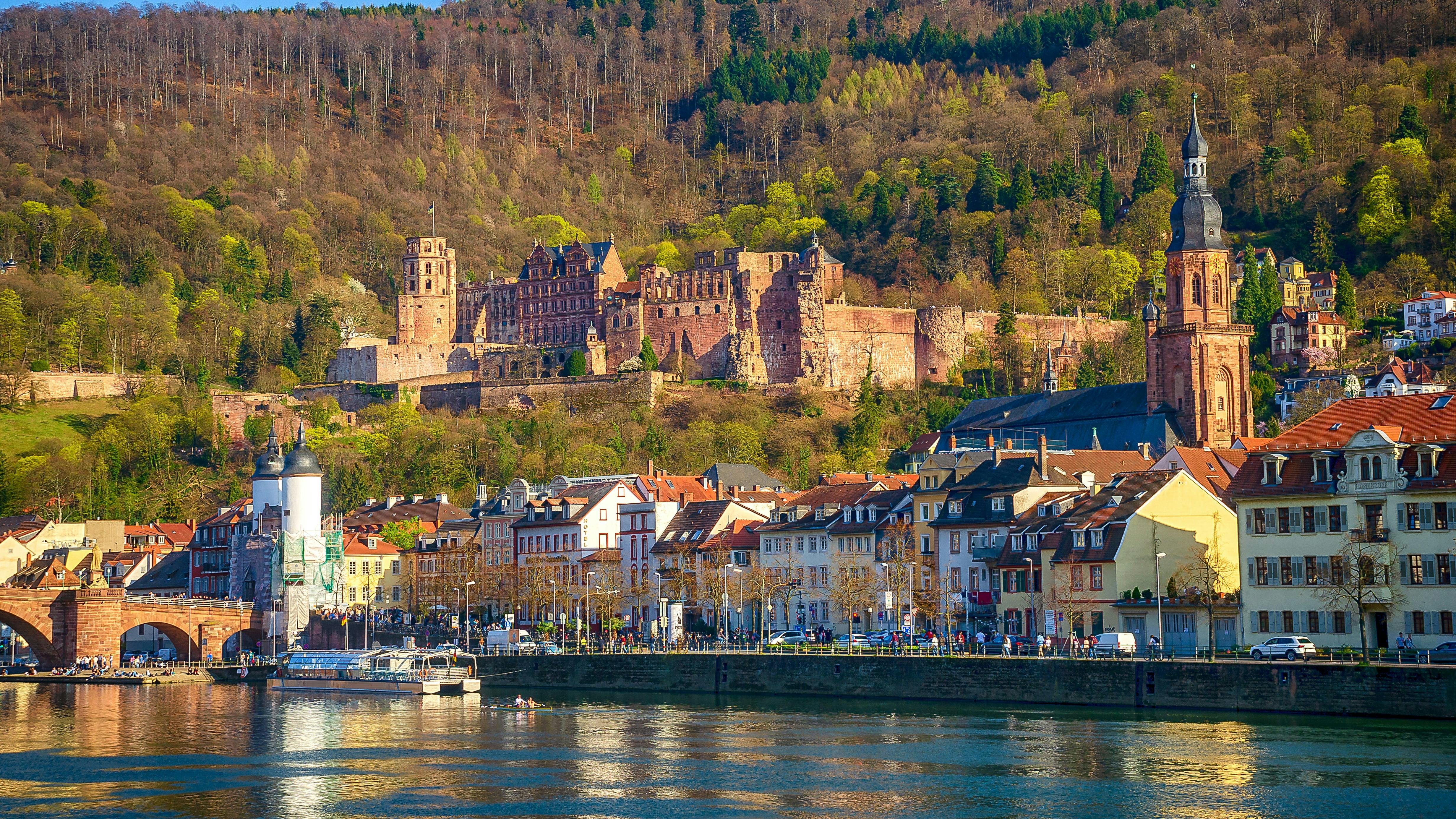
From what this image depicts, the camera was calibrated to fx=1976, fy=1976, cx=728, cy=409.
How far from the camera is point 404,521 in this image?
110 m

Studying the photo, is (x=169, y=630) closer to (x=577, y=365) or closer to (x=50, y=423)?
(x=50, y=423)

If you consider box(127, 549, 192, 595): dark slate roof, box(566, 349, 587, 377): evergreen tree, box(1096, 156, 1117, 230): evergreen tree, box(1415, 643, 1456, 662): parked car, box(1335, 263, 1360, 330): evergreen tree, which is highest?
box(1096, 156, 1117, 230): evergreen tree

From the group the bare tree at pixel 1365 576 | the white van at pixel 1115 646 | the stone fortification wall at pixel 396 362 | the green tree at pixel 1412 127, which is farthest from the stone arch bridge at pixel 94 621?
the green tree at pixel 1412 127

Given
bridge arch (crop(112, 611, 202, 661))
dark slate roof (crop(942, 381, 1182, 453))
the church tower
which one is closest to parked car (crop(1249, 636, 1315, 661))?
dark slate roof (crop(942, 381, 1182, 453))

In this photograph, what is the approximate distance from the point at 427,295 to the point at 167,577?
61.7 metres

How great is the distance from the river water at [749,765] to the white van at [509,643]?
44.1 feet

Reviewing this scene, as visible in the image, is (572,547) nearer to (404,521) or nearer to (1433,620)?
(404,521)

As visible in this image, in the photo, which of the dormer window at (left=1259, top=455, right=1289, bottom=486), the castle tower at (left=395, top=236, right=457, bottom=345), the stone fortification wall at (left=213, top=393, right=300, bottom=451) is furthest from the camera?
the castle tower at (left=395, top=236, right=457, bottom=345)

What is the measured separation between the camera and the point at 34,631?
84.9 m

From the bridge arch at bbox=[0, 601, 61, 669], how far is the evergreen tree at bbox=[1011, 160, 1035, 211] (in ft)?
339

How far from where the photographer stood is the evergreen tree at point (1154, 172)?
167625 mm

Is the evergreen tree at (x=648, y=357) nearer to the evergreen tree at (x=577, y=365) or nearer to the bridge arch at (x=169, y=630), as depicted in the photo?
the evergreen tree at (x=577, y=365)

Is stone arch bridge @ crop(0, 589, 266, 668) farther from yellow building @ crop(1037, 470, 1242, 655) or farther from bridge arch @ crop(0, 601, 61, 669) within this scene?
yellow building @ crop(1037, 470, 1242, 655)

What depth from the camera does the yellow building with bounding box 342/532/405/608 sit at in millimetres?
104438
